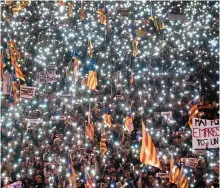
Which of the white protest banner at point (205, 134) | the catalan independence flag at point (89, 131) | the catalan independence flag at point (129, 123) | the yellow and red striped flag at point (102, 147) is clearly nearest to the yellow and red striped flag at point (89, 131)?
the catalan independence flag at point (89, 131)

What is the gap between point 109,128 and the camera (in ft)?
45.8

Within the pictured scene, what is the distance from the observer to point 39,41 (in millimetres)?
23359

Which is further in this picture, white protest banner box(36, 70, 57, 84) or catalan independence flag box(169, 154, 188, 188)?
white protest banner box(36, 70, 57, 84)

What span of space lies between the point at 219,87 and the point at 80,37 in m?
8.93

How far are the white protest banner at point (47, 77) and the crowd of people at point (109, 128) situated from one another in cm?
54

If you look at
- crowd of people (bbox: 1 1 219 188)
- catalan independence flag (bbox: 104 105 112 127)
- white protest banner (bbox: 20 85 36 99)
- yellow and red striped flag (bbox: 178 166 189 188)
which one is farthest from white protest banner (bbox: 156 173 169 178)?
white protest banner (bbox: 20 85 36 99)

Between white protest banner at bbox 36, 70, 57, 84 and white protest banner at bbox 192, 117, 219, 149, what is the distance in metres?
8.08

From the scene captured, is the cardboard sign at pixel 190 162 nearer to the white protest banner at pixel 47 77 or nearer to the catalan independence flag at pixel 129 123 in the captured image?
the catalan independence flag at pixel 129 123

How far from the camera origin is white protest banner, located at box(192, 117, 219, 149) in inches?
372

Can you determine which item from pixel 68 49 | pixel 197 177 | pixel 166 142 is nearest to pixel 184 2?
pixel 68 49

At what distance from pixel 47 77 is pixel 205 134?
855cm

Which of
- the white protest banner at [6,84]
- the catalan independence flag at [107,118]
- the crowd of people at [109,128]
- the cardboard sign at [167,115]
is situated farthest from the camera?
the white protest banner at [6,84]

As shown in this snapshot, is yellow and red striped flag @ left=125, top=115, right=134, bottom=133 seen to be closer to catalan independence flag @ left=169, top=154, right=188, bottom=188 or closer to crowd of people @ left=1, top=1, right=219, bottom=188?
crowd of people @ left=1, top=1, right=219, bottom=188

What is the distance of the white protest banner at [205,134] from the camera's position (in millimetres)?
9445
